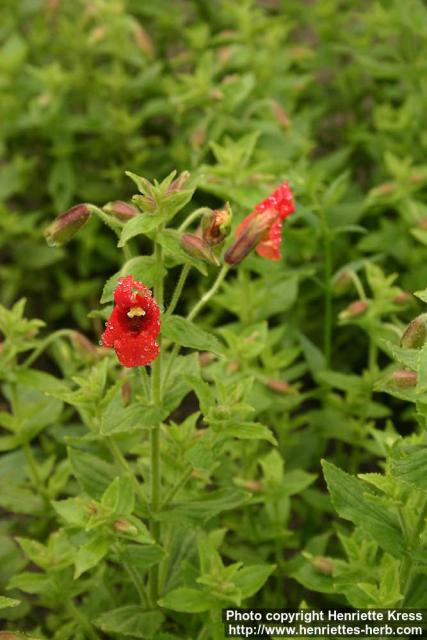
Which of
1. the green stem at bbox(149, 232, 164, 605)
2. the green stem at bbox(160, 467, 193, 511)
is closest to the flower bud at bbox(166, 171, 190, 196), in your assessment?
the green stem at bbox(149, 232, 164, 605)

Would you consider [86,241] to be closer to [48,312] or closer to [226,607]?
[48,312]

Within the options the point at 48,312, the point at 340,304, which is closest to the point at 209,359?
the point at 340,304

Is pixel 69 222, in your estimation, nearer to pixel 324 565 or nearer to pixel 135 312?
pixel 135 312

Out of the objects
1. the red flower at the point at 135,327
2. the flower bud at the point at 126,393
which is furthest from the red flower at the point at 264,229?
the flower bud at the point at 126,393

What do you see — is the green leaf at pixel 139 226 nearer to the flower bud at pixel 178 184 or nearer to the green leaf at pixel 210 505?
the flower bud at pixel 178 184

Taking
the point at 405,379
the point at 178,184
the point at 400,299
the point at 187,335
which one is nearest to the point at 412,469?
the point at 405,379

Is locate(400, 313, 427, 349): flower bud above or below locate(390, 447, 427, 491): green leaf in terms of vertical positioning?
above

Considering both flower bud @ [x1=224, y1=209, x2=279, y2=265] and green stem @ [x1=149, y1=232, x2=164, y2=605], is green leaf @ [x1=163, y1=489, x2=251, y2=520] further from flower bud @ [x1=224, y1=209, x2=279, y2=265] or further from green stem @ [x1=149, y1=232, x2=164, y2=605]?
flower bud @ [x1=224, y1=209, x2=279, y2=265]
